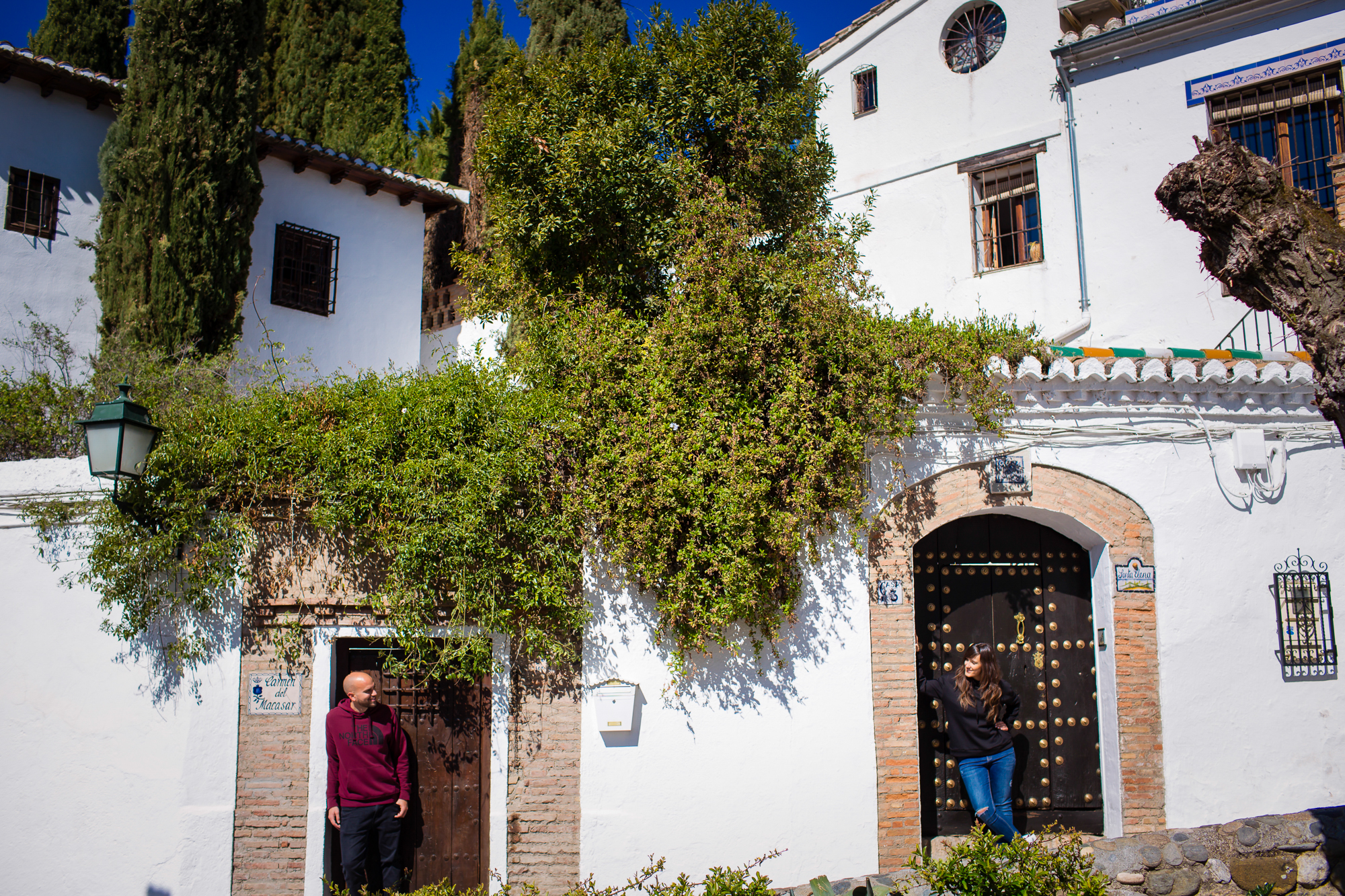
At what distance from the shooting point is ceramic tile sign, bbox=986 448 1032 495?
6.19 metres

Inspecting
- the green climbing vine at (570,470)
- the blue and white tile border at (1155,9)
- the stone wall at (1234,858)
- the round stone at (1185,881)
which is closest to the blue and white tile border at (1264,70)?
the blue and white tile border at (1155,9)

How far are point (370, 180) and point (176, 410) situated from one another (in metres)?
7.11

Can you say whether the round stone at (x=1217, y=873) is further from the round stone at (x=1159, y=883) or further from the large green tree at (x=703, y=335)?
the large green tree at (x=703, y=335)

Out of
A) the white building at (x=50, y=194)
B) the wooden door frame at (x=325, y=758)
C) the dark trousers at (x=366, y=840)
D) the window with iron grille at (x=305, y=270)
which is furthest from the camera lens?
the window with iron grille at (x=305, y=270)

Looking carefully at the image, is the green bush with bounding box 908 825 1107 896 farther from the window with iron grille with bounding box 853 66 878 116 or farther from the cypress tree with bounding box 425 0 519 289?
the cypress tree with bounding box 425 0 519 289

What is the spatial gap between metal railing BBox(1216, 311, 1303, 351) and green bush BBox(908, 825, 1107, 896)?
6730 mm

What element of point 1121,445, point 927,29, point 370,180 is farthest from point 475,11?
point 1121,445

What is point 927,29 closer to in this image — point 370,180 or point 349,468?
point 370,180

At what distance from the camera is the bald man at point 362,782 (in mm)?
5461

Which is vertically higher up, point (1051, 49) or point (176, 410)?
point (1051, 49)

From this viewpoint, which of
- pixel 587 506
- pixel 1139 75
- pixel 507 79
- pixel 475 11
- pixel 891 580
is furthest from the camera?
pixel 475 11

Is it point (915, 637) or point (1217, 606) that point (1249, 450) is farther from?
point (915, 637)

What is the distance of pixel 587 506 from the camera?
565 cm

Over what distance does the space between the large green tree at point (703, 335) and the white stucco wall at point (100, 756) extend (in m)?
3.00
